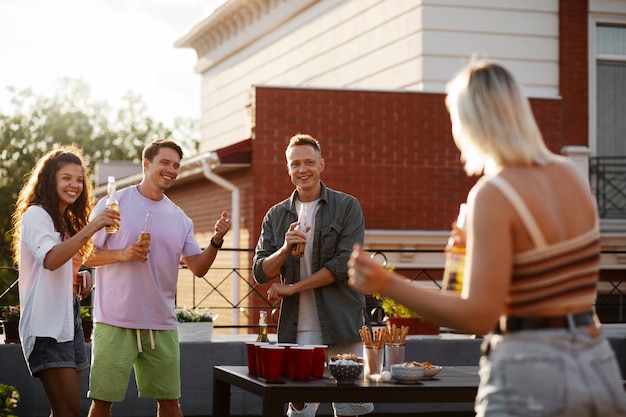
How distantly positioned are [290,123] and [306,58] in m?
3.97

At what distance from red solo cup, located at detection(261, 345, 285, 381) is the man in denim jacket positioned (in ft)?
4.03

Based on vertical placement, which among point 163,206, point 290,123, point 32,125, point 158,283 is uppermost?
point 32,125

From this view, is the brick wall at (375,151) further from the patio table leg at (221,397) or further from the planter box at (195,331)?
the patio table leg at (221,397)

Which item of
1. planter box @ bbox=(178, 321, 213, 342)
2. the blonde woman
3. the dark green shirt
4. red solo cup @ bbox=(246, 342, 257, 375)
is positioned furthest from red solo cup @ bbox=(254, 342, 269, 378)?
planter box @ bbox=(178, 321, 213, 342)

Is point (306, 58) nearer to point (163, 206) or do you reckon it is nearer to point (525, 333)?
point (163, 206)

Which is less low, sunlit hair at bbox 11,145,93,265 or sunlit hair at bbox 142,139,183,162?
sunlit hair at bbox 142,139,183,162

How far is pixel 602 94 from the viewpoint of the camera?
14.6 metres

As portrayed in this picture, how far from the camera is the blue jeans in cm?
297

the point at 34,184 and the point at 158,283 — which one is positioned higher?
the point at 34,184

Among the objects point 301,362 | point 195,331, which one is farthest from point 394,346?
point 195,331

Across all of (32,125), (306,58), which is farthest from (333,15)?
(32,125)

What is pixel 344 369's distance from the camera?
496 centimetres

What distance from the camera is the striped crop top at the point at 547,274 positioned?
118 inches

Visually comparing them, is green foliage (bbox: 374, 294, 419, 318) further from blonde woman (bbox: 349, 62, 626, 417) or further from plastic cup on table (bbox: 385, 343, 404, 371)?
blonde woman (bbox: 349, 62, 626, 417)
